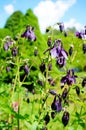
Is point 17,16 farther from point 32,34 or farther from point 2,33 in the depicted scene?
point 32,34

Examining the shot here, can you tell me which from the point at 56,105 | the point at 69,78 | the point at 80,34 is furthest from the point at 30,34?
the point at 56,105

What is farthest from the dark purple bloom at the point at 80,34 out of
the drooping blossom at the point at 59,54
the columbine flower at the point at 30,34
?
the drooping blossom at the point at 59,54

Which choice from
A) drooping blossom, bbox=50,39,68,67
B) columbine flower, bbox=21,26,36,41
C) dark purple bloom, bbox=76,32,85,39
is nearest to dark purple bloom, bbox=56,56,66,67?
drooping blossom, bbox=50,39,68,67

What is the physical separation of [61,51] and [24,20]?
13.1 metres

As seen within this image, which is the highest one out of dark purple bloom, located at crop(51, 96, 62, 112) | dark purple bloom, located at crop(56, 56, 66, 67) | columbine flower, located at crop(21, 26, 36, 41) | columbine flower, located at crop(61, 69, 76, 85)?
columbine flower, located at crop(21, 26, 36, 41)

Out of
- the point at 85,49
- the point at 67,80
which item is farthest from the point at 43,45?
the point at 67,80

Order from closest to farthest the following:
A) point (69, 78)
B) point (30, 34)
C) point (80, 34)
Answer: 1. point (69, 78)
2. point (30, 34)
3. point (80, 34)

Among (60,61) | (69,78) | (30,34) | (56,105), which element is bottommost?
(56,105)

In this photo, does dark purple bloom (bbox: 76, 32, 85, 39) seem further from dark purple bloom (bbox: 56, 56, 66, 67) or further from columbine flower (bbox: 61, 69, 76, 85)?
dark purple bloom (bbox: 56, 56, 66, 67)

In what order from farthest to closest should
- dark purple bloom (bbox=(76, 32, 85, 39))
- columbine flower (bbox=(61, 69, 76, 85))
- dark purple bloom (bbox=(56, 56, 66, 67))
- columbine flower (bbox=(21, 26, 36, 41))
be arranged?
1. dark purple bloom (bbox=(76, 32, 85, 39))
2. columbine flower (bbox=(21, 26, 36, 41))
3. columbine flower (bbox=(61, 69, 76, 85))
4. dark purple bloom (bbox=(56, 56, 66, 67))

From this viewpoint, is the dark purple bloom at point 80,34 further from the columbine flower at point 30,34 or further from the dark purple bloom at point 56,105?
the dark purple bloom at point 56,105

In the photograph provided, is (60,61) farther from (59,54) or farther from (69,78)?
(69,78)

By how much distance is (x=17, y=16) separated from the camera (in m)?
17.0

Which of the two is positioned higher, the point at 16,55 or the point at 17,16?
the point at 17,16
